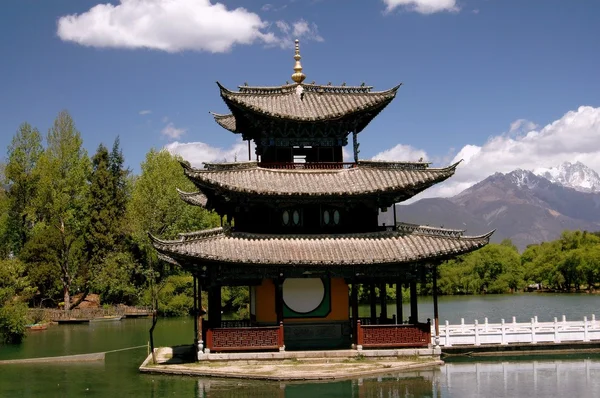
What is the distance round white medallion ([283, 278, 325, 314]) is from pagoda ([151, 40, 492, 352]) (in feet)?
0.13

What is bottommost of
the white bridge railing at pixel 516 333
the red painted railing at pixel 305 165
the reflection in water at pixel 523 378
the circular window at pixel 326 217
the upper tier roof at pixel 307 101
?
the reflection in water at pixel 523 378

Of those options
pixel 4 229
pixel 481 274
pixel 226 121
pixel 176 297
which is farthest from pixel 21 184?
pixel 481 274

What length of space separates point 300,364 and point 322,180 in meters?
7.47

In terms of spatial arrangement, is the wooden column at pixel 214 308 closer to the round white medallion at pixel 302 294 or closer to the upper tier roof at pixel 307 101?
the round white medallion at pixel 302 294

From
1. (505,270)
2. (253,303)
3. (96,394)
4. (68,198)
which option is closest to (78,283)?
(68,198)

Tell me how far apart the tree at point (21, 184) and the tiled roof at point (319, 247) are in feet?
132

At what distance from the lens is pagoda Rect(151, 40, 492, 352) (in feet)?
83.9

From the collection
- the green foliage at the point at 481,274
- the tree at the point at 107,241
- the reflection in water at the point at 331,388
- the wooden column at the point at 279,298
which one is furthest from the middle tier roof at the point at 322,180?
the green foliage at the point at 481,274

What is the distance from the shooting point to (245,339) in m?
25.5

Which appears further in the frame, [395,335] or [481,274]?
[481,274]

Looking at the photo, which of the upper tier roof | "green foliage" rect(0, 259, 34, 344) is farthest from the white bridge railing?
"green foliage" rect(0, 259, 34, 344)

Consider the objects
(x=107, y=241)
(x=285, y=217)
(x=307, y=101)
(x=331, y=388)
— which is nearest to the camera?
(x=331, y=388)

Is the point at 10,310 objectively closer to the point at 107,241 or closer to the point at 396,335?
the point at 396,335

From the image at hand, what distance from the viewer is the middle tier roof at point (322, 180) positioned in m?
26.0
